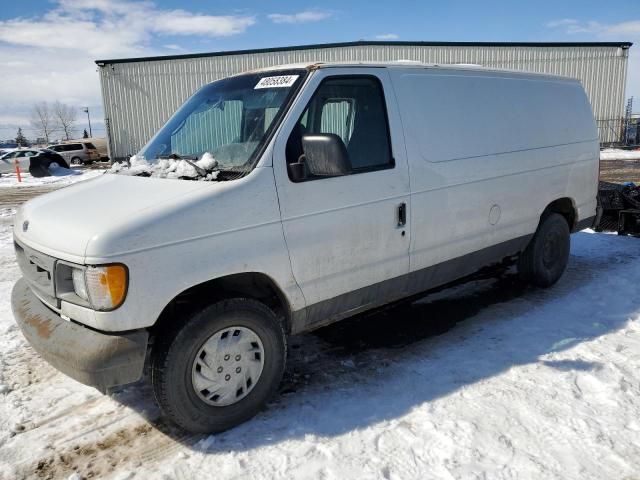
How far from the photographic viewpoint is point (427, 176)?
4.07m

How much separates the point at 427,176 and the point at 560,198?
233cm

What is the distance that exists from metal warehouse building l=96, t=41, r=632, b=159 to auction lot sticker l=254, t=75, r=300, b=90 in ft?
A: 77.4

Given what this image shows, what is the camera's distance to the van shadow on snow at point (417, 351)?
3.34 metres

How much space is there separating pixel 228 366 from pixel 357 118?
1.96m

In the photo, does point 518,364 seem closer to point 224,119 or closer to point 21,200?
point 224,119

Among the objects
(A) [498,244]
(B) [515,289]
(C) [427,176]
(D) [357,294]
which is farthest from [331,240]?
(B) [515,289]

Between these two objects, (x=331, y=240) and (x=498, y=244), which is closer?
(x=331, y=240)

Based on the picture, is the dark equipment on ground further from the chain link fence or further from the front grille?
the chain link fence

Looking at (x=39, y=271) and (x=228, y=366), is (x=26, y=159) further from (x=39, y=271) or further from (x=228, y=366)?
(x=228, y=366)

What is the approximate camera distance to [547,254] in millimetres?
5680

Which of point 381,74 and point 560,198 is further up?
point 381,74

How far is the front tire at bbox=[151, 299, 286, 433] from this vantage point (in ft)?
9.82

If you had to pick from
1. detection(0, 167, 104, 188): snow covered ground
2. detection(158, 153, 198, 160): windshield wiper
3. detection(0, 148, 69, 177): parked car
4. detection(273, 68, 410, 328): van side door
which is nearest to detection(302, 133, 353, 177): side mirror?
detection(273, 68, 410, 328): van side door

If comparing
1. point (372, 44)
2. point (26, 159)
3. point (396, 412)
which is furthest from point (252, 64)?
point (396, 412)
